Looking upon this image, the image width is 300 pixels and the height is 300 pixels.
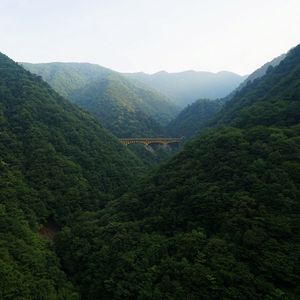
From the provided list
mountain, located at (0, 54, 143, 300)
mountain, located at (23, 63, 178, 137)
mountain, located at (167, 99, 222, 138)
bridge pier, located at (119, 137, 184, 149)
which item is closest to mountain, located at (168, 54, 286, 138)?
mountain, located at (167, 99, 222, 138)

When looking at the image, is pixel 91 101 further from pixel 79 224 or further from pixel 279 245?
pixel 279 245

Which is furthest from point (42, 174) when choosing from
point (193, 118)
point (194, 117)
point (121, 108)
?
point (194, 117)

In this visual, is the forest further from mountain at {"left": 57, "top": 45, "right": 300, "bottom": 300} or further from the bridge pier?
the bridge pier

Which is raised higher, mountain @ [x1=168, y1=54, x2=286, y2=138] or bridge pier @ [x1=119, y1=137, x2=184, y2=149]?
mountain @ [x1=168, y1=54, x2=286, y2=138]

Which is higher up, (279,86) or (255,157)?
(279,86)

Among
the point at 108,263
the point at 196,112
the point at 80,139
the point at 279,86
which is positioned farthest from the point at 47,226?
the point at 196,112

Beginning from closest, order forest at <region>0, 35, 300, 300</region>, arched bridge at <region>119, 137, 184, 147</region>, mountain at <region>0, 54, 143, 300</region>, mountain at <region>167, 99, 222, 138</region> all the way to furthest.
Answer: forest at <region>0, 35, 300, 300</region> < mountain at <region>0, 54, 143, 300</region> < arched bridge at <region>119, 137, 184, 147</region> < mountain at <region>167, 99, 222, 138</region>

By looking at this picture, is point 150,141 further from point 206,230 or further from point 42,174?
point 206,230
